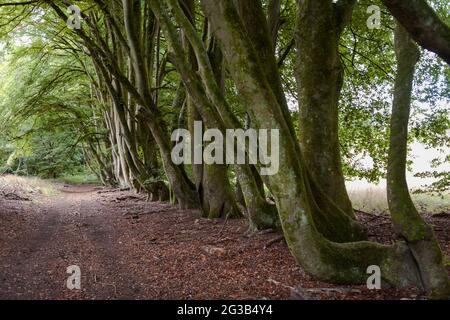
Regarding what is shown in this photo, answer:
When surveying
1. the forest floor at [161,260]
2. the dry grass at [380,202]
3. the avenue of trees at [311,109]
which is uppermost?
the avenue of trees at [311,109]

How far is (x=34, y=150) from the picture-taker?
25.3m

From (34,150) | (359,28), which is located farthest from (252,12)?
(34,150)

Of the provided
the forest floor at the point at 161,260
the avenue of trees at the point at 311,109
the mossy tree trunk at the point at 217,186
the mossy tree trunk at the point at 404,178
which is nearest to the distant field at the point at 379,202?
the avenue of trees at the point at 311,109

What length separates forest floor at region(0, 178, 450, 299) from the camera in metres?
4.65

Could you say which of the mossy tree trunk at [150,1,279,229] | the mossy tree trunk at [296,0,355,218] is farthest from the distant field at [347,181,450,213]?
the mossy tree trunk at [296,0,355,218]

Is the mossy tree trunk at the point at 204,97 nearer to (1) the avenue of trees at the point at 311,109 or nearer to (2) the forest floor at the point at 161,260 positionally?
(1) the avenue of trees at the point at 311,109

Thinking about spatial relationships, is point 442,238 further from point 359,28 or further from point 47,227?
point 47,227

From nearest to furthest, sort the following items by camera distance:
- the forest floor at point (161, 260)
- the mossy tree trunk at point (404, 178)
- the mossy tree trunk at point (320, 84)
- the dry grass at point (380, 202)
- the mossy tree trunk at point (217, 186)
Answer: the mossy tree trunk at point (404, 178)
the forest floor at point (161, 260)
the mossy tree trunk at point (320, 84)
the mossy tree trunk at point (217, 186)
the dry grass at point (380, 202)

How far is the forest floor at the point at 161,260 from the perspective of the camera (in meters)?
4.65

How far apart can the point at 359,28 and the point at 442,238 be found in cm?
663

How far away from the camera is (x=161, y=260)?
6137 millimetres

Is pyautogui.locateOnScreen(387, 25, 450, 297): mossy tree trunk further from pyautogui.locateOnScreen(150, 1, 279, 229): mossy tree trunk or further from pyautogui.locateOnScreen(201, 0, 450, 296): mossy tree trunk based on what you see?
pyautogui.locateOnScreen(150, 1, 279, 229): mossy tree trunk

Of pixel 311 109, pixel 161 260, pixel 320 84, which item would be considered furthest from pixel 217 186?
pixel 320 84

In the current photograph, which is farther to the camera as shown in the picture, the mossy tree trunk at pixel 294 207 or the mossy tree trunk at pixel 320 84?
the mossy tree trunk at pixel 320 84
